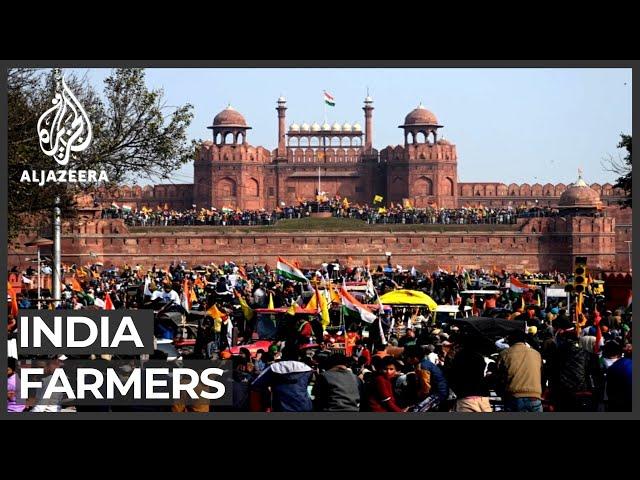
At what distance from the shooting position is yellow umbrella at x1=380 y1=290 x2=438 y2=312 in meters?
18.2

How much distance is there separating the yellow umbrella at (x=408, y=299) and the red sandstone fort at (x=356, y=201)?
108 feet

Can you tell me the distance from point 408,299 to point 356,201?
5268cm

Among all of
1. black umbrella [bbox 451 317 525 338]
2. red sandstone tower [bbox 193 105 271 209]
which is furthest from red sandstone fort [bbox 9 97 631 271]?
black umbrella [bbox 451 317 525 338]

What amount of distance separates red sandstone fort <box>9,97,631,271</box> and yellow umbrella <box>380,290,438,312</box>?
3292 cm

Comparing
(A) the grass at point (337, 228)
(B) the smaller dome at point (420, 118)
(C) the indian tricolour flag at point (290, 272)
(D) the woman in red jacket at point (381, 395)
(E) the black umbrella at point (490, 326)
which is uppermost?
(B) the smaller dome at point (420, 118)

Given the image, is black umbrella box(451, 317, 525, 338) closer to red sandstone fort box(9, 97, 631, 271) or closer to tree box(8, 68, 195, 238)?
tree box(8, 68, 195, 238)

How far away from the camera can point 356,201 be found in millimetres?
71125

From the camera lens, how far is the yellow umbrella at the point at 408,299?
59.6 ft

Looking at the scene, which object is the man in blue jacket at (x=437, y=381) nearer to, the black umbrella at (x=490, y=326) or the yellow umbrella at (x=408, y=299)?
the black umbrella at (x=490, y=326)

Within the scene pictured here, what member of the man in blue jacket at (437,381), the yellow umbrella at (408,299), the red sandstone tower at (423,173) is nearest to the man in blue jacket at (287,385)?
the man in blue jacket at (437,381)

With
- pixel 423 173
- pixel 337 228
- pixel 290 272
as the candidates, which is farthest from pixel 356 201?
pixel 290 272

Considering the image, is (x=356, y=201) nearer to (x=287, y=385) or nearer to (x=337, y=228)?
(x=337, y=228)

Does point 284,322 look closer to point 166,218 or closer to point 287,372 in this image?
point 287,372
